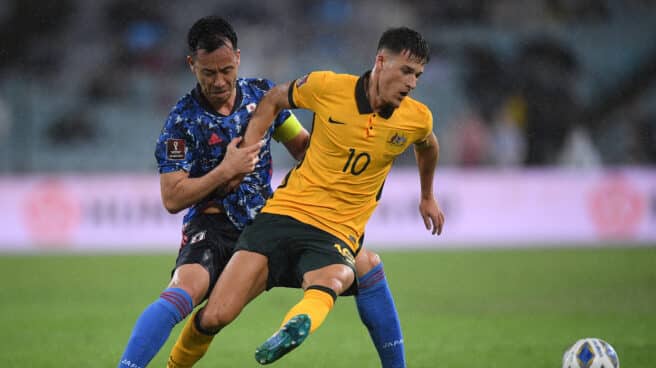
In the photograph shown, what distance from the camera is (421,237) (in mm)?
14820

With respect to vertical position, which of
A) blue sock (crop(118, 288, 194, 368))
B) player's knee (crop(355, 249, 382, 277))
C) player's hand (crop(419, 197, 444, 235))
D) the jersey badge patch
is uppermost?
the jersey badge patch

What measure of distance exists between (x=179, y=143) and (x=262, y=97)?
527 mm

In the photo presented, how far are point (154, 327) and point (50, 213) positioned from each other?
10.8 m

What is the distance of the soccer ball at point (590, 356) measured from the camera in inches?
189

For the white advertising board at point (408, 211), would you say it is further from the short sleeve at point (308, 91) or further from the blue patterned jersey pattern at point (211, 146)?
the short sleeve at point (308, 91)

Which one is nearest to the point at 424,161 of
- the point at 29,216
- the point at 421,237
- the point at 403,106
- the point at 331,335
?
the point at 403,106

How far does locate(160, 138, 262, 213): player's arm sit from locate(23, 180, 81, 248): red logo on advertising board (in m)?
10.2

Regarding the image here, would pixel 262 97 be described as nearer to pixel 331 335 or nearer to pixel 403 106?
pixel 403 106

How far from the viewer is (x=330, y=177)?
483 centimetres

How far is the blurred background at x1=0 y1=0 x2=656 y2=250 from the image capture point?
14.5 meters

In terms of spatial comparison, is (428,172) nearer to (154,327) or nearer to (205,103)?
(205,103)

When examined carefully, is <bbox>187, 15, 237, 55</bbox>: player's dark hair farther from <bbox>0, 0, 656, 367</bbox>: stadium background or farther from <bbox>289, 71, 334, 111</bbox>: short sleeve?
<bbox>0, 0, 656, 367</bbox>: stadium background

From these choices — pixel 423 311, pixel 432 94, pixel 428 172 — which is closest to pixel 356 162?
pixel 428 172

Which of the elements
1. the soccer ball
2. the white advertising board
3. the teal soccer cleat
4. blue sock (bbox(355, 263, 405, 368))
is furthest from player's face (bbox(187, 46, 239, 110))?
the white advertising board
